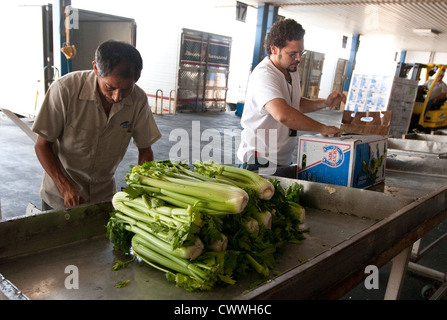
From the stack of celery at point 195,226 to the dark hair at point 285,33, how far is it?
4.59 feet

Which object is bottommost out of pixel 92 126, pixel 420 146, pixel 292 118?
pixel 420 146

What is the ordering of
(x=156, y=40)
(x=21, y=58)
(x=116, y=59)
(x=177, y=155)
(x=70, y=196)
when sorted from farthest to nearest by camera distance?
(x=156, y=40), (x=21, y=58), (x=177, y=155), (x=70, y=196), (x=116, y=59)

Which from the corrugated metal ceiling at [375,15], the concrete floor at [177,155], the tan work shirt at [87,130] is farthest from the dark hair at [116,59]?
the corrugated metal ceiling at [375,15]

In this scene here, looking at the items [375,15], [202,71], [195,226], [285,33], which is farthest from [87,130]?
[375,15]

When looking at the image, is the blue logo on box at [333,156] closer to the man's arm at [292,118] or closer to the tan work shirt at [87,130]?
the man's arm at [292,118]

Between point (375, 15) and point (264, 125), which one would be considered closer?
point (264, 125)

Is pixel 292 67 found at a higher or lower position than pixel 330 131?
higher

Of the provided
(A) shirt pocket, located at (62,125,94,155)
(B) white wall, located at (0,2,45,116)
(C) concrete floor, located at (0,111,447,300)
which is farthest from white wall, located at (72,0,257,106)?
(A) shirt pocket, located at (62,125,94,155)

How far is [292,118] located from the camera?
9.23 ft

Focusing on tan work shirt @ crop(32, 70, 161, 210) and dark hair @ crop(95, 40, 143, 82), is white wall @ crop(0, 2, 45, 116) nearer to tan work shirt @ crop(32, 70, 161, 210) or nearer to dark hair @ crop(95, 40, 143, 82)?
tan work shirt @ crop(32, 70, 161, 210)

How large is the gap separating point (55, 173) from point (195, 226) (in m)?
1.13

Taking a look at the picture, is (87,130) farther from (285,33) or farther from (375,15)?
(375,15)

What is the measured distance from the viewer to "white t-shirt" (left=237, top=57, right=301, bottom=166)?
301 cm
